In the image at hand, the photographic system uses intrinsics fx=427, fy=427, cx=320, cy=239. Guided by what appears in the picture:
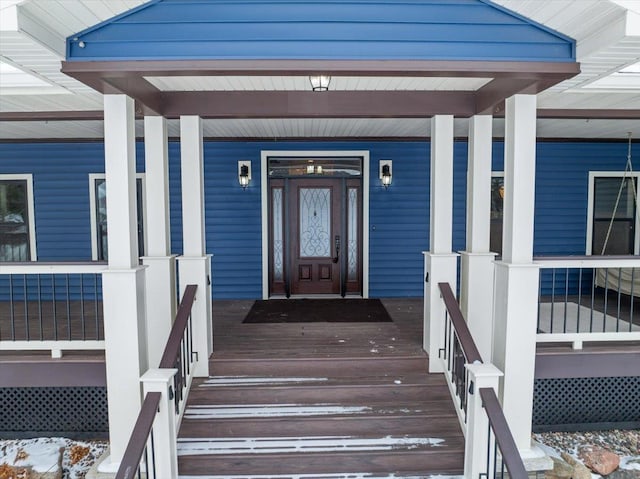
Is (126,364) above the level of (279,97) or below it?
below

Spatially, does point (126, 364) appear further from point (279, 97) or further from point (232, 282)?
point (232, 282)

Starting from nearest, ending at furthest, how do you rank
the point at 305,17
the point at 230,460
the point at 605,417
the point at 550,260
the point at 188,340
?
the point at 305,17 < the point at 230,460 < the point at 550,260 < the point at 188,340 < the point at 605,417

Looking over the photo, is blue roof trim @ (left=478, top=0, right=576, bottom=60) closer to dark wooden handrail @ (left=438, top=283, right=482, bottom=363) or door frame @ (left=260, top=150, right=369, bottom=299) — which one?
dark wooden handrail @ (left=438, top=283, right=482, bottom=363)

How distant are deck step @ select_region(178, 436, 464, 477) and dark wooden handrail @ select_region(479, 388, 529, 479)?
1.87ft

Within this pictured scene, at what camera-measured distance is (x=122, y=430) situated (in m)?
3.24

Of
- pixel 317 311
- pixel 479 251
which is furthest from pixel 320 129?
pixel 479 251

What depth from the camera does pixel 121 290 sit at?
3.21 metres

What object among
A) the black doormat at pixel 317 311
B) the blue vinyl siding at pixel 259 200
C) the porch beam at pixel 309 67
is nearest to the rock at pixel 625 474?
the black doormat at pixel 317 311

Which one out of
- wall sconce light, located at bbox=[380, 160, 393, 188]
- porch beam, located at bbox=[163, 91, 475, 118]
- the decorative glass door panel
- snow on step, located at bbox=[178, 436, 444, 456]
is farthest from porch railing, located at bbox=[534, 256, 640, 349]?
the decorative glass door panel

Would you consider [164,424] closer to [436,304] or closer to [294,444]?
[294,444]

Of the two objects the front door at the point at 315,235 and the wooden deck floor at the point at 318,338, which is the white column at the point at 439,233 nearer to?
the wooden deck floor at the point at 318,338

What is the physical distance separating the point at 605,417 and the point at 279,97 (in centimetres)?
455

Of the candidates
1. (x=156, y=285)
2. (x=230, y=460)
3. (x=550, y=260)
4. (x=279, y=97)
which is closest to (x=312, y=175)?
(x=279, y=97)

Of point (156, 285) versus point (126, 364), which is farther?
point (156, 285)
